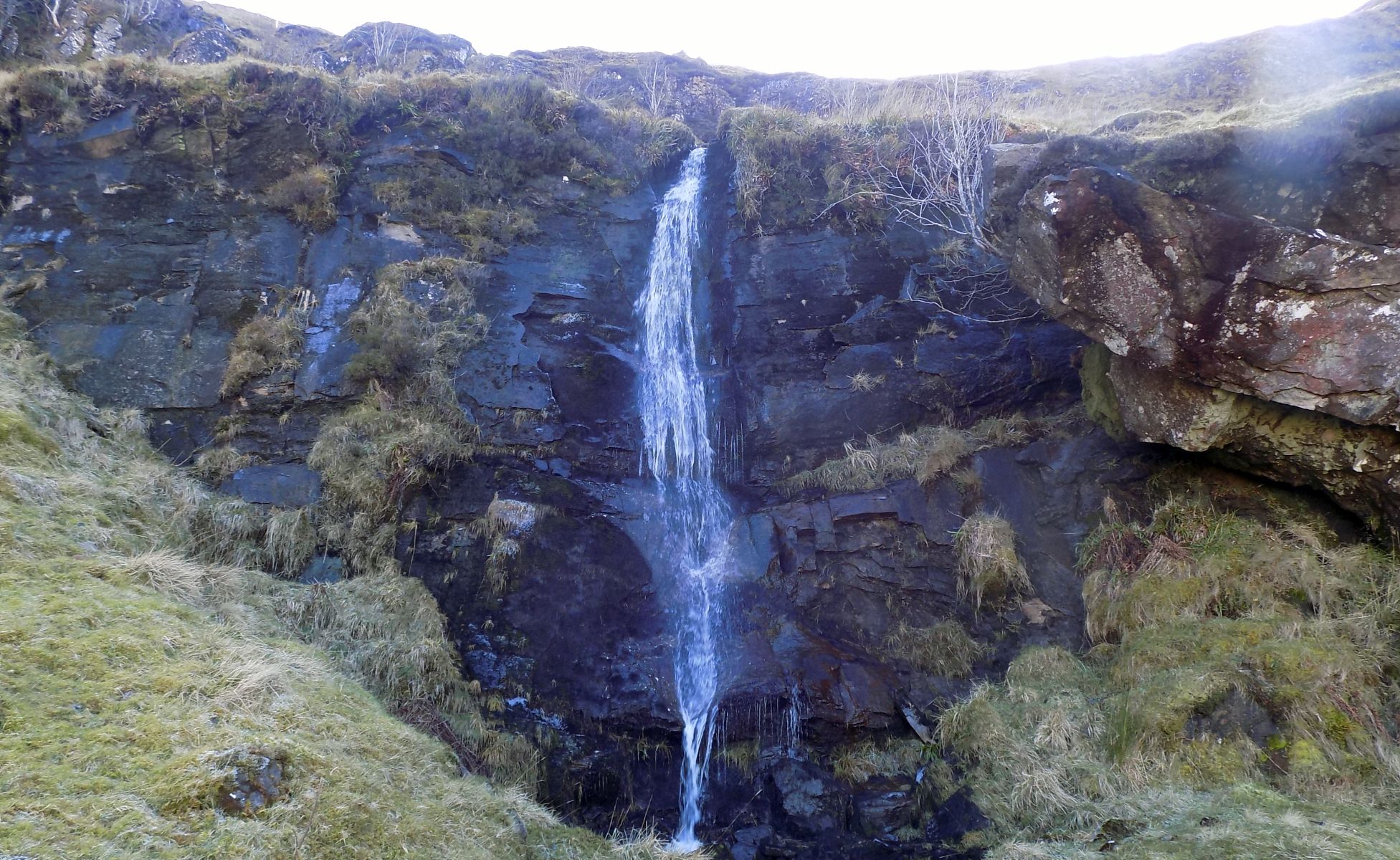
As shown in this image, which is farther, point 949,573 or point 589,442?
point 589,442

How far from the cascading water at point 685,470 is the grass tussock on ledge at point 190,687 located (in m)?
2.07

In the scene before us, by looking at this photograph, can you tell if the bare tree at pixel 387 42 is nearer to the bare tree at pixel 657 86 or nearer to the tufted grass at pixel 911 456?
the bare tree at pixel 657 86

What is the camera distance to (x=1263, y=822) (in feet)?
18.0

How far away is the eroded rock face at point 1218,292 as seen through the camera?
6.87 metres

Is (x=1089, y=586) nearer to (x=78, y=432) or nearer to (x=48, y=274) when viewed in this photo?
(x=78, y=432)

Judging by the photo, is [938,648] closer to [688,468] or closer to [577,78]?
[688,468]

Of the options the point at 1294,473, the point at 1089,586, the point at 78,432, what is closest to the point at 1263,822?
the point at 1089,586

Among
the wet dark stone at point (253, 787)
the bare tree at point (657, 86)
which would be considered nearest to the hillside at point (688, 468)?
the wet dark stone at point (253, 787)

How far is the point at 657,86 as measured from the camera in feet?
72.8

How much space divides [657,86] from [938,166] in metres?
11.8

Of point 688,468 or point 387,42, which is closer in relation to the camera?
point 688,468

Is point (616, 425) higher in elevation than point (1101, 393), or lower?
lower

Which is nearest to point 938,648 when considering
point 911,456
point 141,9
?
point 911,456

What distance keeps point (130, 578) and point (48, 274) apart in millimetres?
7456
